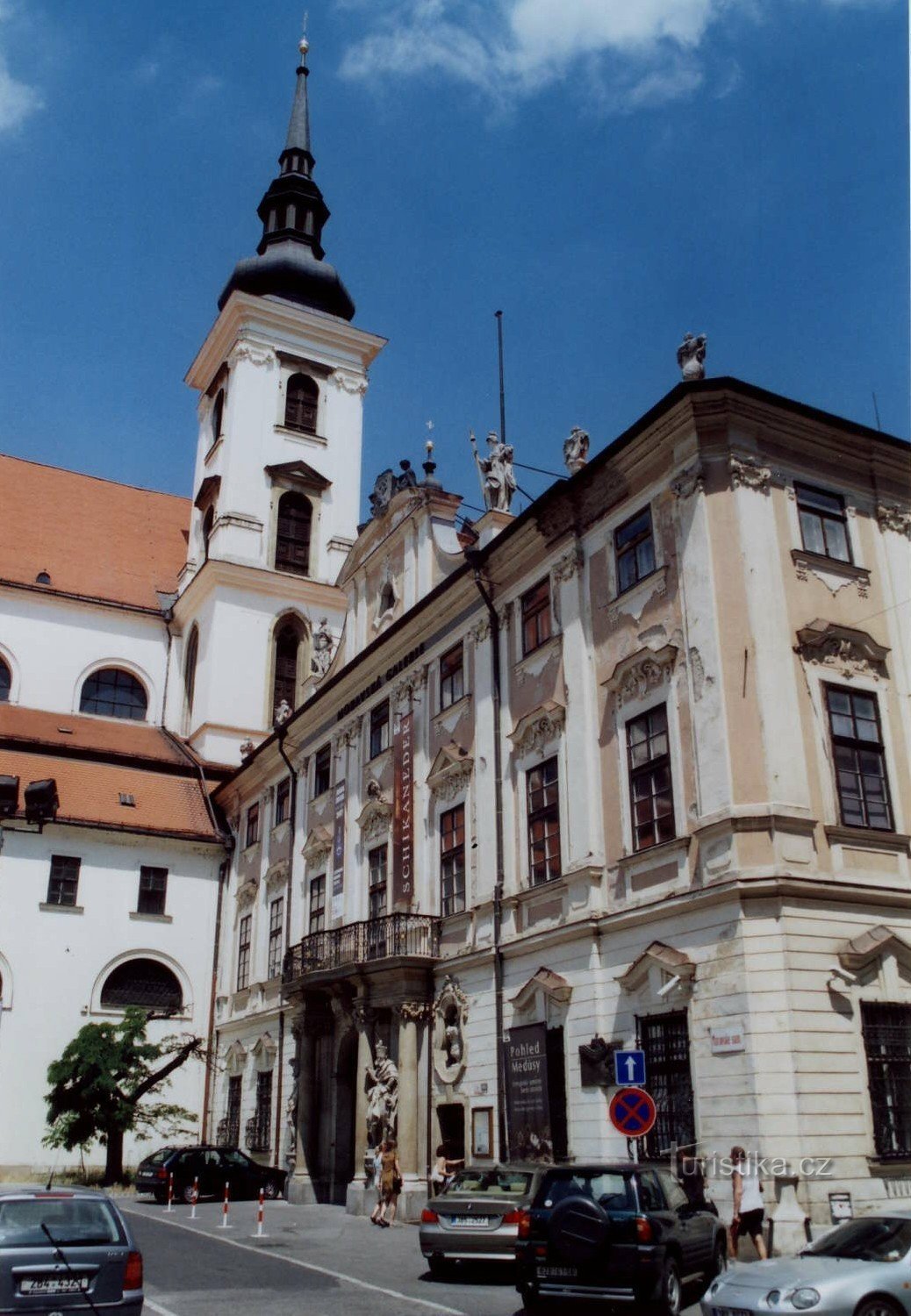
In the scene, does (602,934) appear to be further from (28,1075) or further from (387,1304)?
(28,1075)

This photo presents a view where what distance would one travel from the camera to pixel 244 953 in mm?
35906

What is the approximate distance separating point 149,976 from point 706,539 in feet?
83.2

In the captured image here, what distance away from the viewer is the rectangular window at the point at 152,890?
123ft

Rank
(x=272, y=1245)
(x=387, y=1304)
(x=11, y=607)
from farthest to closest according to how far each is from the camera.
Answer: (x=11, y=607) < (x=272, y=1245) < (x=387, y=1304)

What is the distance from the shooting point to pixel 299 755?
3388 centimetres

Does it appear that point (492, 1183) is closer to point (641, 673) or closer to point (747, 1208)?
point (747, 1208)

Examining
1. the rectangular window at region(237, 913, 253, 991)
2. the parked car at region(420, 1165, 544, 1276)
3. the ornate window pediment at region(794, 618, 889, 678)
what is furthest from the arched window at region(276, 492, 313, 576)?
the parked car at region(420, 1165, 544, 1276)

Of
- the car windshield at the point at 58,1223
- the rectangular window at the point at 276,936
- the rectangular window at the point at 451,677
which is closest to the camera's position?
the car windshield at the point at 58,1223

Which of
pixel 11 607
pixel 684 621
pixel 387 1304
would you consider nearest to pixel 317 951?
pixel 684 621

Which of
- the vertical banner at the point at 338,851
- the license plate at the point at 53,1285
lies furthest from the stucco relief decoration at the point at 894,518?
the license plate at the point at 53,1285

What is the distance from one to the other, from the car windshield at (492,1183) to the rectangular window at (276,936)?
58.3ft

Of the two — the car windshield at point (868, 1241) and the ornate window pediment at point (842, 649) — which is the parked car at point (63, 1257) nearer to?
the car windshield at point (868, 1241)

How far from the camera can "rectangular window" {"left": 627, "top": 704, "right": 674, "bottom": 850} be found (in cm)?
1845

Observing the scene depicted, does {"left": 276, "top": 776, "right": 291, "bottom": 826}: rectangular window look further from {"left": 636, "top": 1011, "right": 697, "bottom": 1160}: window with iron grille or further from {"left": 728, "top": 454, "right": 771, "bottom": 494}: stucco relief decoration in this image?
{"left": 728, "top": 454, "right": 771, "bottom": 494}: stucco relief decoration
